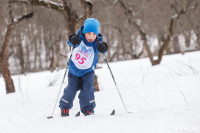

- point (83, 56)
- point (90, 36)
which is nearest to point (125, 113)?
point (83, 56)

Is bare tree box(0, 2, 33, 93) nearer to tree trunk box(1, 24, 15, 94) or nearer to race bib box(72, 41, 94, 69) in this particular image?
tree trunk box(1, 24, 15, 94)

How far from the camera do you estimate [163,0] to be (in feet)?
64.7

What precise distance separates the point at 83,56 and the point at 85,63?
0.38 feet

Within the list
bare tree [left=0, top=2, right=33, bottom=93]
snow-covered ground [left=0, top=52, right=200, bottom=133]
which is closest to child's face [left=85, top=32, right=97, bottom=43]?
snow-covered ground [left=0, top=52, right=200, bottom=133]

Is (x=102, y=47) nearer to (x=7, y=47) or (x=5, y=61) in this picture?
(x=7, y=47)

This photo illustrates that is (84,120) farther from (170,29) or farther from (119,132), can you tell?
(170,29)

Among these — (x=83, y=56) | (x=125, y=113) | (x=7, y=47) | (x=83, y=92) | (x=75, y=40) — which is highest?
(x=7, y=47)

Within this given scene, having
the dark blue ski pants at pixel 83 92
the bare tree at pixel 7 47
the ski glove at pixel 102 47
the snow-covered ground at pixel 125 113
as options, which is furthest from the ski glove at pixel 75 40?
the bare tree at pixel 7 47

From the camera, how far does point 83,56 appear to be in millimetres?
3352

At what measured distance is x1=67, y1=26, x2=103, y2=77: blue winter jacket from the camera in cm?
336

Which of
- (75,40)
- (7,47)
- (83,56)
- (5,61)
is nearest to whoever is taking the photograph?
(75,40)

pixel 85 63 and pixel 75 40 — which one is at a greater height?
pixel 75 40

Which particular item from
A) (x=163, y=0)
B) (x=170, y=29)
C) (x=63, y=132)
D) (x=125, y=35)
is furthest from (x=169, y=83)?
(x=125, y=35)

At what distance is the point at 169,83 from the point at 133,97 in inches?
53.3
